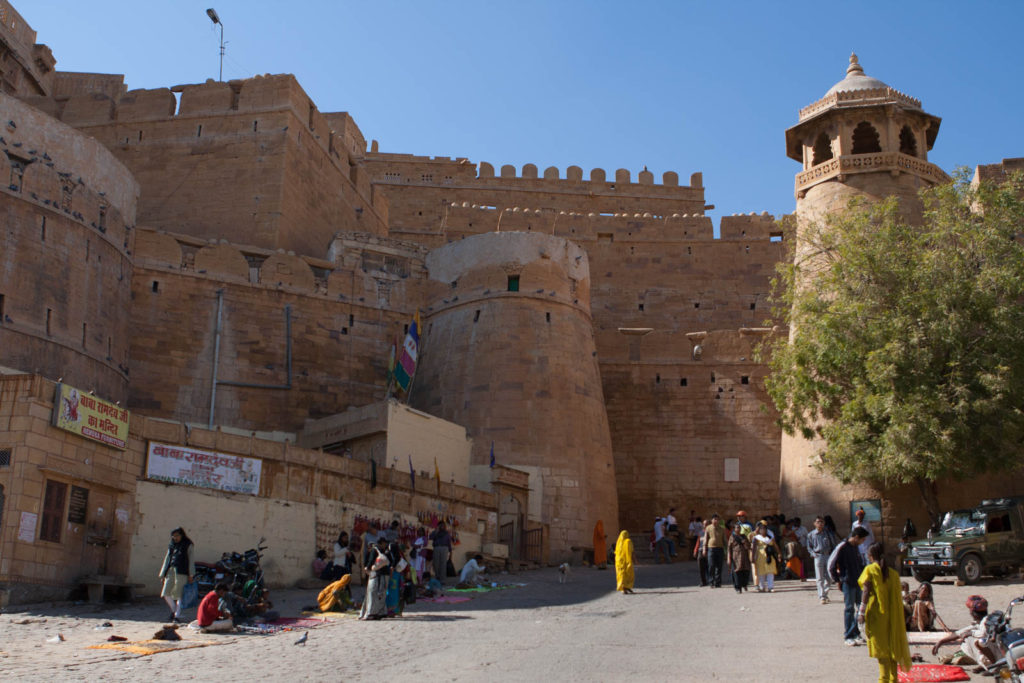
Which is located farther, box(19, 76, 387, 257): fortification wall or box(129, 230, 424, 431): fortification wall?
box(19, 76, 387, 257): fortification wall

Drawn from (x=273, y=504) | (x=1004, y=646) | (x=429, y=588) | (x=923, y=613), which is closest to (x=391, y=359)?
(x=273, y=504)

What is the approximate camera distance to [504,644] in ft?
32.1

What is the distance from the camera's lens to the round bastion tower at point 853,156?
22.0 m

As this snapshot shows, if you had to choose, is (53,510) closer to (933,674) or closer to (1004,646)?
(933,674)

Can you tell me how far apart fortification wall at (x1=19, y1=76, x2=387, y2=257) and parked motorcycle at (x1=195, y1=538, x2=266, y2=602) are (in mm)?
14244

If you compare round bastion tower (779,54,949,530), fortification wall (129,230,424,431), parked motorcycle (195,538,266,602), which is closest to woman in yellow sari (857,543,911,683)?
parked motorcycle (195,538,266,602)

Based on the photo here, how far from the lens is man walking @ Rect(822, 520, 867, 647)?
978 cm

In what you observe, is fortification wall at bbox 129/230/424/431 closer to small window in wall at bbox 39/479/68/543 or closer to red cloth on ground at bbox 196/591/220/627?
small window in wall at bbox 39/479/68/543

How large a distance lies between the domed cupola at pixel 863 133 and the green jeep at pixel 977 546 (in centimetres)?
934

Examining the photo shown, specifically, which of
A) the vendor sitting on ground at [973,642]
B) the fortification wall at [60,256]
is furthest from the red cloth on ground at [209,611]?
the fortification wall at [60,256]

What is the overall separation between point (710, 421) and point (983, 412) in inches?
405

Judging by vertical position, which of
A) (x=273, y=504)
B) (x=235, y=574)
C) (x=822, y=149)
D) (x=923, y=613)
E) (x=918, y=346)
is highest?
(x=822, y=149)

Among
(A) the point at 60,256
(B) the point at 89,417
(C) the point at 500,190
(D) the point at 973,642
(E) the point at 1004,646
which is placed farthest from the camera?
(C) the point at 500,190

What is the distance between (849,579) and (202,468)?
8689 millimetres
